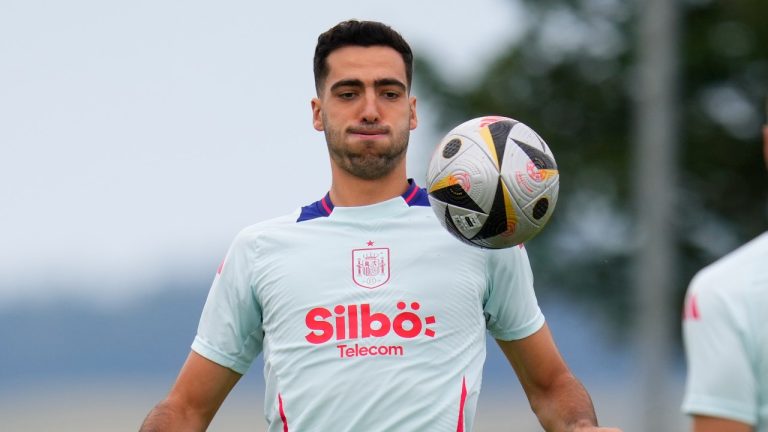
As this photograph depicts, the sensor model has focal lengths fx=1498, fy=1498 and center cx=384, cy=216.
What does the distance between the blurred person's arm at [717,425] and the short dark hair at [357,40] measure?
2.42 meters

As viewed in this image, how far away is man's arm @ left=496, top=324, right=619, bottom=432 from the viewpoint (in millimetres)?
5898

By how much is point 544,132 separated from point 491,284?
1974cm

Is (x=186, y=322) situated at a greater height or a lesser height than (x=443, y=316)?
lesser

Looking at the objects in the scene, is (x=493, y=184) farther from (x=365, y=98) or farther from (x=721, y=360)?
(x=721, y=360)

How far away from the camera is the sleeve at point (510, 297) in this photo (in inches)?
234

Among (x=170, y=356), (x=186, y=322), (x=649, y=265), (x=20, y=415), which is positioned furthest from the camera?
(x=20, y=415)

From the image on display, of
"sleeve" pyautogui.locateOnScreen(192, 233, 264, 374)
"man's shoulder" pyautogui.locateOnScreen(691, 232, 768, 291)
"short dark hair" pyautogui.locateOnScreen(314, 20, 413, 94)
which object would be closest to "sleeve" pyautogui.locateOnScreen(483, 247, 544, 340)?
"short dark hair" pyautogui.locateOnScreen(314, 20, 413, 94)

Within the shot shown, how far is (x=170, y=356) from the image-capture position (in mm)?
25062

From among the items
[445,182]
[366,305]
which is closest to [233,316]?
[366,305]

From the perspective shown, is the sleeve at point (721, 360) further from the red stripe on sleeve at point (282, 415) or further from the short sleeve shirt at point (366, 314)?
the red stripe on sleeve at point (282, 415)

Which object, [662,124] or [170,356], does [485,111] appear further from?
[662,124]

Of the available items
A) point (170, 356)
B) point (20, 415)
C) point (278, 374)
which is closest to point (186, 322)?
point (170, 356)

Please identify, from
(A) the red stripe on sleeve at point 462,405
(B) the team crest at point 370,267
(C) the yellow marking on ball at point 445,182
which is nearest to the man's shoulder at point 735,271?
(C) the yellow marking on ball at point 445,182

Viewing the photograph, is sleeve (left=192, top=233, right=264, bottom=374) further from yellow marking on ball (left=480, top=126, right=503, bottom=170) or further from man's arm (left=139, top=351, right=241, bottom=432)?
yellow marking on ball (left=480, top=126, right=503, bottom=170)
